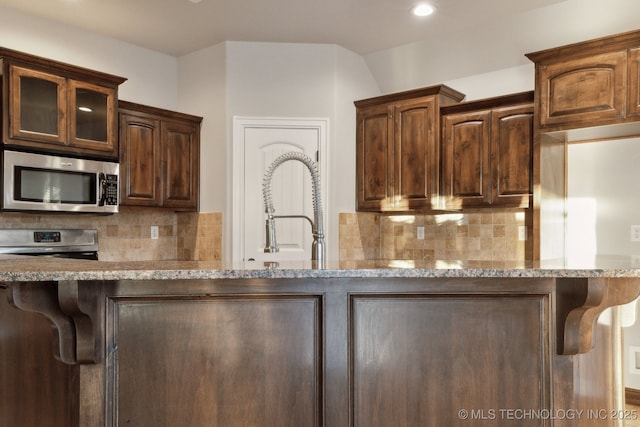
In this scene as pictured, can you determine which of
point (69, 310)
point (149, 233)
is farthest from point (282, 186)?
point (69, 310)

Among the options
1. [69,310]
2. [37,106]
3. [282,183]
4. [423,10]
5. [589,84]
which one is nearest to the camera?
[69,310]

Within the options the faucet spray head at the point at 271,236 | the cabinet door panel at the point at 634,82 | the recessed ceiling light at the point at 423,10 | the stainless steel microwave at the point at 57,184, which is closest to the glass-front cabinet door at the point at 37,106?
the stainless steel microwave at the point at 57,184

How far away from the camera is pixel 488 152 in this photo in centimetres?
391

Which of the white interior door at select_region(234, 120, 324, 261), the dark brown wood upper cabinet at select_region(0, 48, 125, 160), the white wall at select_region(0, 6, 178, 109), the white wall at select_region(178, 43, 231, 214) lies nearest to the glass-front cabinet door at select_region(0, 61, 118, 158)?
the dark brown wood upper cabinet at select_region(0, 48, 125, 160)

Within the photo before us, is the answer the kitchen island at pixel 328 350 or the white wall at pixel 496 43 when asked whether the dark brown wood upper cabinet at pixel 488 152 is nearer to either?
the white wall at pixel 496 43

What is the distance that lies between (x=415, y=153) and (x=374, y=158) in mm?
383

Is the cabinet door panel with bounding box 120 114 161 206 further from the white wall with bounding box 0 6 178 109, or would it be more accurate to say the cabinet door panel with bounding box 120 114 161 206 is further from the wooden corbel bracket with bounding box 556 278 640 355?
the wooden corbel bracket with bounding box 556 278 640 355

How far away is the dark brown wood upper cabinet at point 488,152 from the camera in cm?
372

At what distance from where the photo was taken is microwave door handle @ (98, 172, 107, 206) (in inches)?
148

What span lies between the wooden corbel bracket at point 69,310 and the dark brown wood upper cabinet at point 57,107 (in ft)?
7.33

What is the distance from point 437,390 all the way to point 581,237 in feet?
8.79

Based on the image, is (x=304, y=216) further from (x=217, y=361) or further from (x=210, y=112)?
(x=210, y=112)

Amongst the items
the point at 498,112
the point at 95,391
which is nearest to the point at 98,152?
the point at 95,391

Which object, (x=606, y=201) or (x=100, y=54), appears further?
(x=100, y=54)
